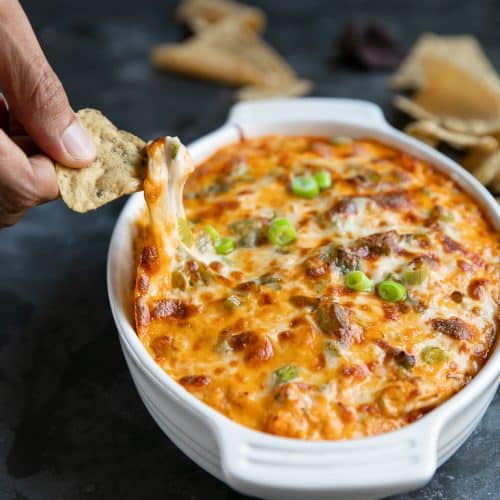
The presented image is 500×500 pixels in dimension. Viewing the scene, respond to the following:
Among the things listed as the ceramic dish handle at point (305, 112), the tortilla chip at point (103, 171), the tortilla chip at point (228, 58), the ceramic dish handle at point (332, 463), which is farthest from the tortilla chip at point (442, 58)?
the ceramic dish handle at point (332, 463)

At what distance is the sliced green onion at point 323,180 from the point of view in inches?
136

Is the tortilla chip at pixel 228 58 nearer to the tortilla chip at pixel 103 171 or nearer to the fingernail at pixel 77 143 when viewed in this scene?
the tortilla chip at pixel 103 171

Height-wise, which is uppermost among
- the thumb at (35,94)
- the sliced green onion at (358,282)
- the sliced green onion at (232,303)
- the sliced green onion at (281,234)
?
the thumb at (35,94)

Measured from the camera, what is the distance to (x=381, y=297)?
9.48ft

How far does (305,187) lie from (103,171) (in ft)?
3.06

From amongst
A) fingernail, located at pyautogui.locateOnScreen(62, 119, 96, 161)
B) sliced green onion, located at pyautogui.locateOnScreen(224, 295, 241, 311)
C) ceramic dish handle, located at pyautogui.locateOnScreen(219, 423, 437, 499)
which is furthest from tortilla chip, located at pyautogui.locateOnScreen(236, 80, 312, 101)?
ceramic dish handle, located at pyautogui.locateOnScreen(219, 423, 437, 499)

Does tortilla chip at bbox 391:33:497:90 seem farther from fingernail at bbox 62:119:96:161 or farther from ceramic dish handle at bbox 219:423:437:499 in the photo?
ceramic dish handle at bbox 219:423:437:499

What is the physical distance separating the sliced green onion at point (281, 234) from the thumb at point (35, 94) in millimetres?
783

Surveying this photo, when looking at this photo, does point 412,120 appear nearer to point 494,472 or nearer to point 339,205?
point 339,205

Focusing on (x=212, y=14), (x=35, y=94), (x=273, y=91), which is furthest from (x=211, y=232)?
(x=212, y=14)

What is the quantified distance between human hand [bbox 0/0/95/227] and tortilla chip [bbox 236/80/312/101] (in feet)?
7.39

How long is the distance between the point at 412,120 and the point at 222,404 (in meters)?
2.98

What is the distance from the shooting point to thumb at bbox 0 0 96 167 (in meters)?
2.69

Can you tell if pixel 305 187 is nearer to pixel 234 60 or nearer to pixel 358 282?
pixel 358 282
